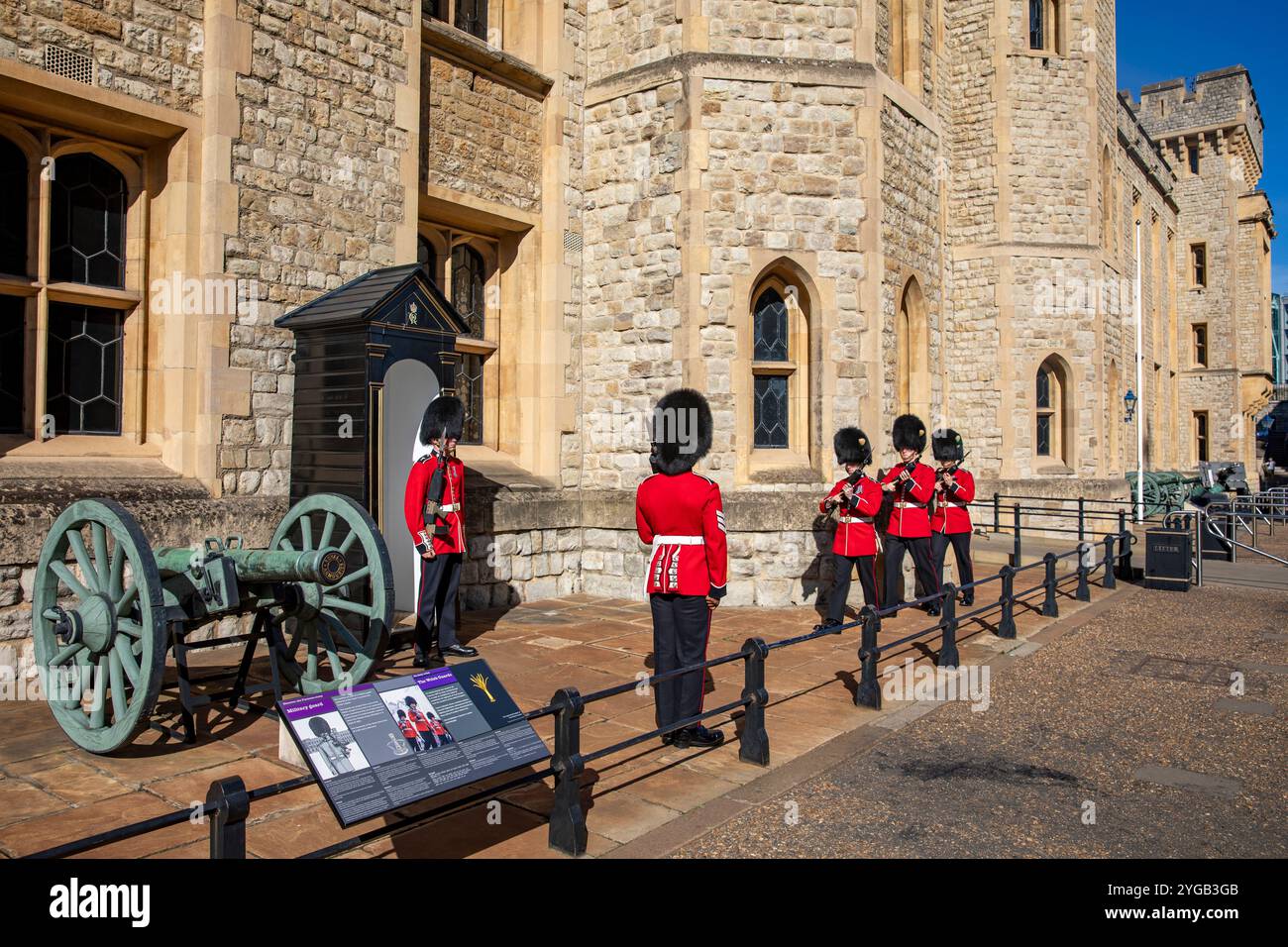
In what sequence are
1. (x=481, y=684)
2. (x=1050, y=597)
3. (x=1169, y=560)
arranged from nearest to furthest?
(x=481, y=684), (x=1050, y=597), (x=1169, y=560)

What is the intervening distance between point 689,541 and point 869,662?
1583 mm

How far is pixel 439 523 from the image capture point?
22.1 feet

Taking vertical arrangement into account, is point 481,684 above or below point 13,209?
below

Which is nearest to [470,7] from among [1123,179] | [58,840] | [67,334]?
[67,334]

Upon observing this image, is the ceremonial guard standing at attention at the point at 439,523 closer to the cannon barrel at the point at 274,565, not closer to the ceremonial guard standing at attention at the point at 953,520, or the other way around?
the cannon barrel at the point at 274,565

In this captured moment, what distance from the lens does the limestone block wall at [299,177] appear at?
275 inches

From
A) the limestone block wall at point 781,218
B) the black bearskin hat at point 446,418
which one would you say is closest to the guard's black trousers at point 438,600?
the black bearskin hat at point 446,418

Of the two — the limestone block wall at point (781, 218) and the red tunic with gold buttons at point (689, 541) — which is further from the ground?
the limestone block wall at point (781, 218)

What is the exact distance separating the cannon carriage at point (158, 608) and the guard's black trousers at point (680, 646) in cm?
140

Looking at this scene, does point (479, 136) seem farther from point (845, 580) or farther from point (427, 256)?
point (845, 580)

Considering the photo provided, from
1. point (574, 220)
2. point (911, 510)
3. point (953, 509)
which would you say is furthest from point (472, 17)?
point (953, 509)
